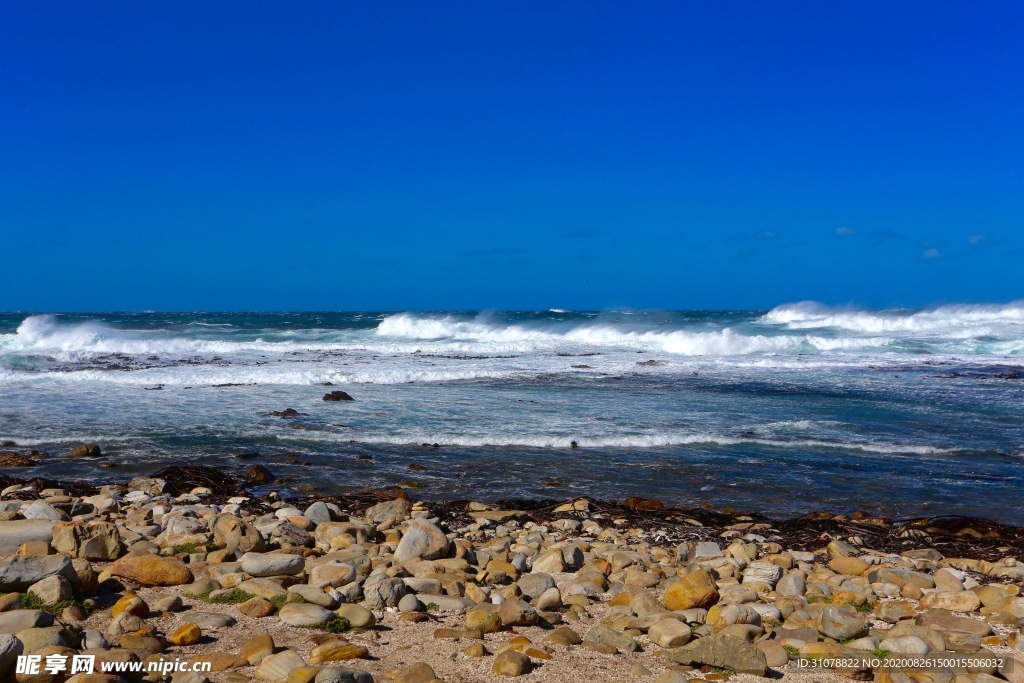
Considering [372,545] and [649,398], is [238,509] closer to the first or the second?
[372,545]

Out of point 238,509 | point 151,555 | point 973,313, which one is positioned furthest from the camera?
point 973,313

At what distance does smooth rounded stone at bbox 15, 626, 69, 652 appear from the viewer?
3250mm

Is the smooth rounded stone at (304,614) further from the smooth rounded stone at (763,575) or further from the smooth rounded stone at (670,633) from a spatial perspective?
the smooth rounded stone at (763,575)

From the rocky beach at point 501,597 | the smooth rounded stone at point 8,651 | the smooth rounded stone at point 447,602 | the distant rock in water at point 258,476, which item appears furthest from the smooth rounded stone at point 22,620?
the distant rock in water at point 258,476

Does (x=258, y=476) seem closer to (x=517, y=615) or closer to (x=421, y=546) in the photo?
(x=421, y=546)

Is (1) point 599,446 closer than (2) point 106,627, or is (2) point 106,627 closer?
(2) point 106,627

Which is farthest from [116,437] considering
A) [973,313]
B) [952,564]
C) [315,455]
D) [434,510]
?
[973,313]

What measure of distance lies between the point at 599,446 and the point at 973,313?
5209 centimetres

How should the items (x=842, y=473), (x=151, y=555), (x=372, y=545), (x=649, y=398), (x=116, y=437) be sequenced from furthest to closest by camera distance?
(x=649, y=398) < (x=116, y=437) < (x=842, y=473) < (x=372, y=545) < (x=151, y=555)

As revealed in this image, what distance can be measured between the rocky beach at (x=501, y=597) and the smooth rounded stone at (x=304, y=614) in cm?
1

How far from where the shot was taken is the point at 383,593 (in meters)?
4.33

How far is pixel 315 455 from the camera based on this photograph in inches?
380

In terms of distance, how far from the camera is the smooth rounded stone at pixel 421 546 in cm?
525

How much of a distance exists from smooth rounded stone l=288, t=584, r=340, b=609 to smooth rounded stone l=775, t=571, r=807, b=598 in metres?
2.75
